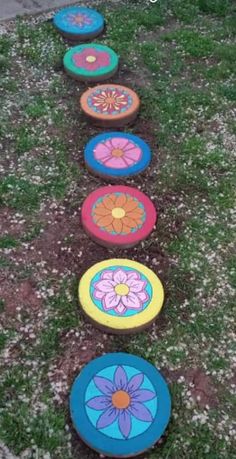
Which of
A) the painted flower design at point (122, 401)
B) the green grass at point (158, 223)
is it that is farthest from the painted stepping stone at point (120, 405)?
the green grass at point (158, 223)

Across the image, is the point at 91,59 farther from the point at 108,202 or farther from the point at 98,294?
the point at 98,294

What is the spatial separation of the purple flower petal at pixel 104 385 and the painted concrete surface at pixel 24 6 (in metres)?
4.38

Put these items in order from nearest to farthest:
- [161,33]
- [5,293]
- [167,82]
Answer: [5,293] → [167,82] → [161,33]

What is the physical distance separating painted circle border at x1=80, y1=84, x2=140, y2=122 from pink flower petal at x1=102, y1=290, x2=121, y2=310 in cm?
183

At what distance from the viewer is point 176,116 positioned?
493 centimetres

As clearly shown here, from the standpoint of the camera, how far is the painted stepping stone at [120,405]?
110 inches

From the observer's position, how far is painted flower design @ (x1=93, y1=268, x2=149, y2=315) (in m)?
3.38

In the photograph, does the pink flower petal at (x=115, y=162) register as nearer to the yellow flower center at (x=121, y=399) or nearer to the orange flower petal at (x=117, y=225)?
the orange flower petal at (x=117, y=225)

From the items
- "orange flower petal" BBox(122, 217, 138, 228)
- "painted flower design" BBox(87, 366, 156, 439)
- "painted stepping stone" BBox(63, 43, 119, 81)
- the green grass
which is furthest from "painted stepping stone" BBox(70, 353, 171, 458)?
"painted stepping stone" BBox(63, 43, 119, 81)

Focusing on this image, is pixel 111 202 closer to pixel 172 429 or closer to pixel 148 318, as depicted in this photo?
pixel 148 318

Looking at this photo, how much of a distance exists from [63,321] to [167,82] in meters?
2.88

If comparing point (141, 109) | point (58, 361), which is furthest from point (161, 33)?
point (58, 361)

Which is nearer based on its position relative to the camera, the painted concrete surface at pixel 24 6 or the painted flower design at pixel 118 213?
the painted flower design at pixel 118 213

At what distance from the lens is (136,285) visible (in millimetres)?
3490
